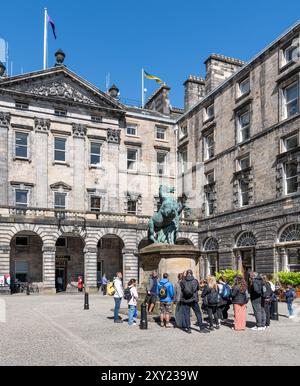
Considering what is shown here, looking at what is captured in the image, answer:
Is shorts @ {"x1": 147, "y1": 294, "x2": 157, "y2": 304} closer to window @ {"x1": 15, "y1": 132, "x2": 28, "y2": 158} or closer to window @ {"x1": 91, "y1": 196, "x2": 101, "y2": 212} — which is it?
window @ {"x1": 91, "y1": 196, "x2": 101, "y2": 212}

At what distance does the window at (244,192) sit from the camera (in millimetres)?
35406

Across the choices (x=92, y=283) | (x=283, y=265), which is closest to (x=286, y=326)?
(x=283, y=265)

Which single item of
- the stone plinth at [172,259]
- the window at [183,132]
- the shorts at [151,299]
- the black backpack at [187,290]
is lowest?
the shorts at [151,299]

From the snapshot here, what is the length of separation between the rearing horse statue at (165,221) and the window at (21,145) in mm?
25416

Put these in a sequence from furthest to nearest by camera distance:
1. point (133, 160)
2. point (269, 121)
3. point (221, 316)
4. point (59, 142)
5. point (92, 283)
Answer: point (133, 160) < point (59, 142) < point (92, 283) < point (269, 121) < point (221, 316)

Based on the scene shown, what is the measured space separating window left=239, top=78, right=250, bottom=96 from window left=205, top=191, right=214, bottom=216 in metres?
9.30

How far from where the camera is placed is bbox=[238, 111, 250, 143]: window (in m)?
36.0

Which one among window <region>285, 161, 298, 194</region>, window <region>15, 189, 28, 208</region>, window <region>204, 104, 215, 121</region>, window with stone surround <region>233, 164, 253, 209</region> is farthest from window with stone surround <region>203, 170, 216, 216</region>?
window <region>15, 189, 28, 208</region>

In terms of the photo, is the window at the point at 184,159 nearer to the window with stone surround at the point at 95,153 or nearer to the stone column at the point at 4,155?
the window with stone surround at the point at 95,153

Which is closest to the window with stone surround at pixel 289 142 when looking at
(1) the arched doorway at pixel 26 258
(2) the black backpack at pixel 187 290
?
(2) the black backpack at pixel 187 290

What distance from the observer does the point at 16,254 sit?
40219mm
